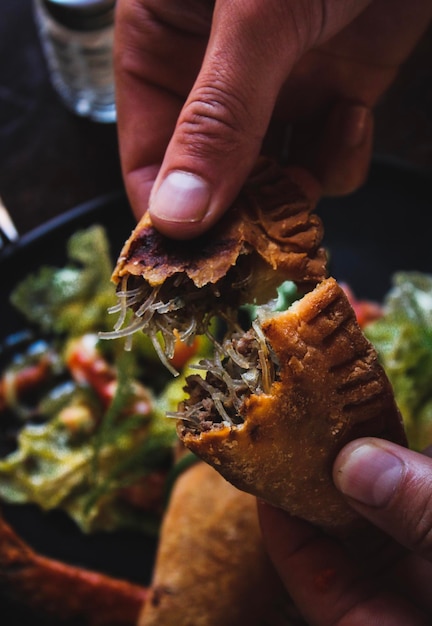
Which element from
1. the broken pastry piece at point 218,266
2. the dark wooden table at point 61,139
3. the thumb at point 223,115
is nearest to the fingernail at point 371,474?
the broken pastry piece at point 218,266

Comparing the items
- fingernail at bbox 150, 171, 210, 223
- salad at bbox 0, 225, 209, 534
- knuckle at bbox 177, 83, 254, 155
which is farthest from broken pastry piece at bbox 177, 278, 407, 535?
salad at bbox 0, 225, 209, 534

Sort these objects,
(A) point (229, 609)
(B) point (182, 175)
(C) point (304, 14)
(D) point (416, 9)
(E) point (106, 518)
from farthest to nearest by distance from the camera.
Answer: (E) point (106, 518) < (D) point (416, 9) < (A) point (229, 609) < (C) point (304, 14) < (B) point (182, 175)

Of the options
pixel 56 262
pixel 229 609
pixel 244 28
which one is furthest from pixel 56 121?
pixel 229 609

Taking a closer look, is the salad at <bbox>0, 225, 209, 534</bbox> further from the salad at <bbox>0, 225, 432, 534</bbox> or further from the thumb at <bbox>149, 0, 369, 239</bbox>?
the thumb at <bbox>149, 0, 369, 239</bbox>

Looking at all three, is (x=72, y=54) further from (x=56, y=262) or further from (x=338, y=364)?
(x=338, y=364)

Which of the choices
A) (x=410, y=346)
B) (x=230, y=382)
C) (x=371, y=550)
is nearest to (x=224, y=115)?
(x=230, y=382)

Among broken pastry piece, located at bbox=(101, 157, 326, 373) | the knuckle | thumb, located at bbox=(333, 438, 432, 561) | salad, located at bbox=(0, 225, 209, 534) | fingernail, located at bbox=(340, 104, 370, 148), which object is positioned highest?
the knuckle

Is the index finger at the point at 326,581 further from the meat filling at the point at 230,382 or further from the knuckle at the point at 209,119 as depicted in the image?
the knuckle at the point at 209,119
